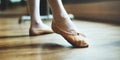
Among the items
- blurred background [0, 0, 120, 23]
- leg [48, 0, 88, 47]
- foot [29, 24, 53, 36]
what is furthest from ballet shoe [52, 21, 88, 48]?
blurred background [0, 0, 120, 23]

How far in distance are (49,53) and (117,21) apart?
1552 millimetres

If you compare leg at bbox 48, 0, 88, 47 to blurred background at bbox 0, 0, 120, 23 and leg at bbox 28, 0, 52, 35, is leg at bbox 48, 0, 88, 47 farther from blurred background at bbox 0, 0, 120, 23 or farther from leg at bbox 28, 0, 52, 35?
blurred background at bbox 0, 0, 120, 23

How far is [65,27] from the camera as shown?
1.19 metres

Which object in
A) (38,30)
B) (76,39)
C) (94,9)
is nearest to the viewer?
(76,39)

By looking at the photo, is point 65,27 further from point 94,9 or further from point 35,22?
point 94,9

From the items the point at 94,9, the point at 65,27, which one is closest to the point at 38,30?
the point at 65,27

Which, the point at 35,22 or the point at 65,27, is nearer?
the point at 65,27

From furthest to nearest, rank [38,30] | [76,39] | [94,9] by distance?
[94,9]
[38,30]
[76,39]

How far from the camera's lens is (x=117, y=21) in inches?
96.2

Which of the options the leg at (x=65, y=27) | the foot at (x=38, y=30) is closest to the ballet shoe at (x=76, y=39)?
the leg at (x=65, y=27)

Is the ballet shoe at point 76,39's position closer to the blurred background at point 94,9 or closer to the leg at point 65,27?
the leg at point 65,27

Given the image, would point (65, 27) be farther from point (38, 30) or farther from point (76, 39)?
point (38, 30)

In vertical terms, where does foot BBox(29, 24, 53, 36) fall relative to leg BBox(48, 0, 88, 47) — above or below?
below

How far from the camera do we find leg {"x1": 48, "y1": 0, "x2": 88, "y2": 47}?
1.13 meters
